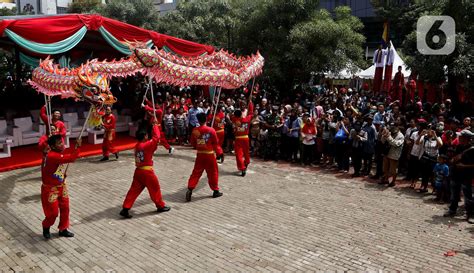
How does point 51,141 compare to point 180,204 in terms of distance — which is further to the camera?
point 180,204

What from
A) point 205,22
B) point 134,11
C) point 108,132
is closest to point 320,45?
point 205,22

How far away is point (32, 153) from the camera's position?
1132 centimetres

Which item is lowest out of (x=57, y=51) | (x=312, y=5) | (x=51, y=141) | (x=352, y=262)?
(x=352, y=262)

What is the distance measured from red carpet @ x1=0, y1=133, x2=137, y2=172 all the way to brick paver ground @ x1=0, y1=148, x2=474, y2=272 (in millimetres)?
816

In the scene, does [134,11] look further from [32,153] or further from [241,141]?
[241,141]

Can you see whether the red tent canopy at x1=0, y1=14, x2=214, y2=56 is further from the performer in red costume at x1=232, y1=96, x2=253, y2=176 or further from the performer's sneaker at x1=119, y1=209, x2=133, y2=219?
the performer's sneaker at x1=119, y1=209, x2=133, y2=219

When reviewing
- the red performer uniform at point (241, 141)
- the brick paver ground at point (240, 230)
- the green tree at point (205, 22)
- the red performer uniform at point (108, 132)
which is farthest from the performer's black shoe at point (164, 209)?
the green tree at point (205, 22)

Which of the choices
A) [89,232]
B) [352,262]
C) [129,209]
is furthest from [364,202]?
[89,232]

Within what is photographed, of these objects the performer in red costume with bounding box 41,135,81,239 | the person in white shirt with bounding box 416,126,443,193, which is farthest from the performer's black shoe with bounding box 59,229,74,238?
the person in white shirt with bounding box 416,126,443,193

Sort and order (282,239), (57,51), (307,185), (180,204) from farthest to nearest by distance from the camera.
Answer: (57,51) → (307,185) → (180,204) → (282,239)

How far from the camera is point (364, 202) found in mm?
7828

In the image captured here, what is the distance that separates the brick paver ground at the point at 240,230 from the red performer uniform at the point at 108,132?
1.42m

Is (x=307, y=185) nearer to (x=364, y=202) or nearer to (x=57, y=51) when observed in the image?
(x=364, y=202)

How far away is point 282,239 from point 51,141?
3.53 m
